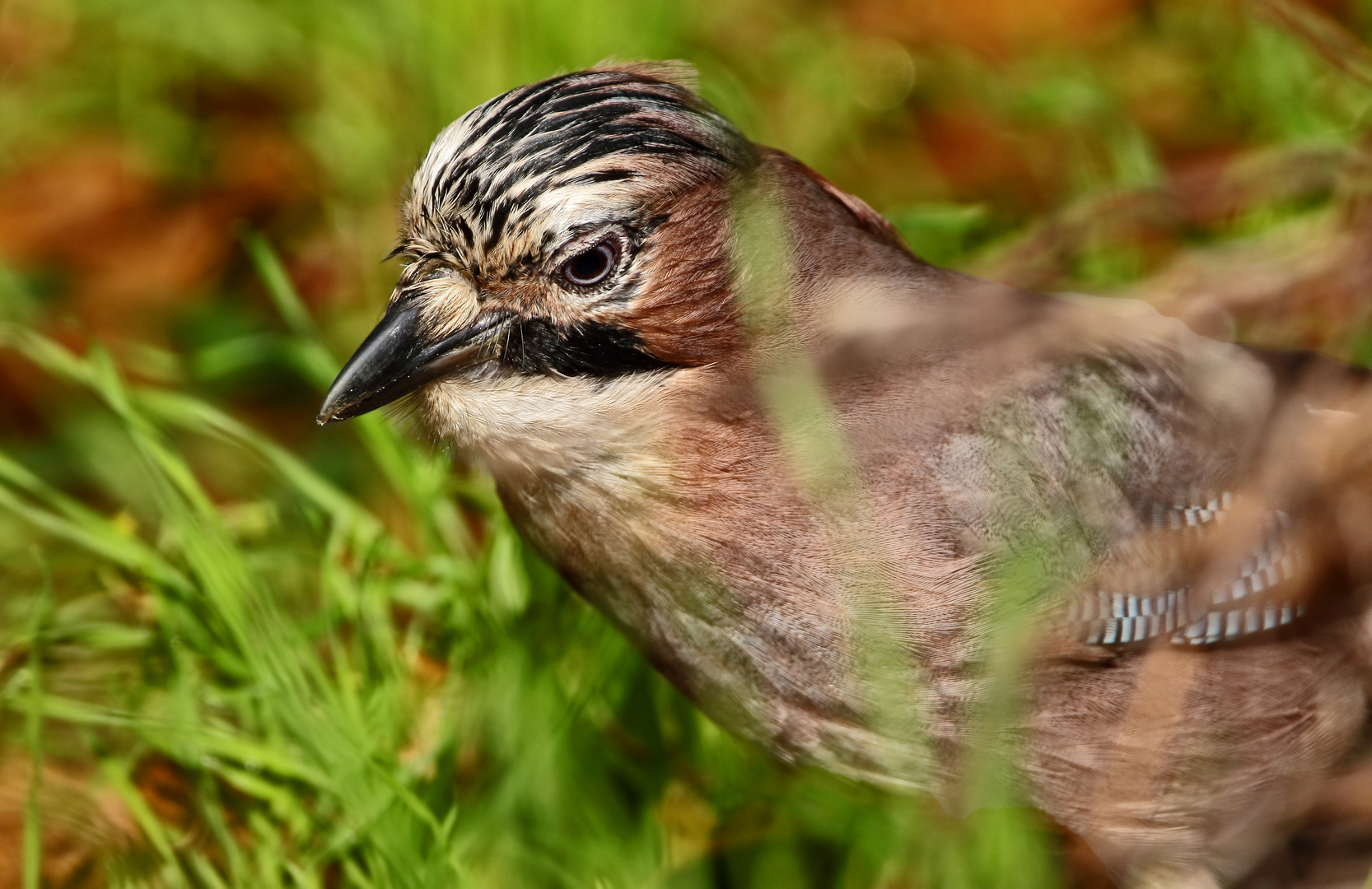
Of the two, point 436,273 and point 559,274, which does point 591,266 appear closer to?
point 559,274

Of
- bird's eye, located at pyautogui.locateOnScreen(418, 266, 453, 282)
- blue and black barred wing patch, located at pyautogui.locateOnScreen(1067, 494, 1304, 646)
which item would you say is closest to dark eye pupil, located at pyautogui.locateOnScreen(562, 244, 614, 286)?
bird's eye, located at pyautogui.locateOnScreen(418, 266, 453, 282)

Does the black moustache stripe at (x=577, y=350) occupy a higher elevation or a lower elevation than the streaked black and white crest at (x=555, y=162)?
lower

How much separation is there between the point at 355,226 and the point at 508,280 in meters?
2.44

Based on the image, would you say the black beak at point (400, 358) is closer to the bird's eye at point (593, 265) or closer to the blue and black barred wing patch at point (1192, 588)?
the bird's eye at point (593, 265)

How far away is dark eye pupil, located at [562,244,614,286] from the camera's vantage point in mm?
2559

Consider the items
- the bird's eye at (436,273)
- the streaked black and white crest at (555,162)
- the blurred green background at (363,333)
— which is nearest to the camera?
the streaked black and white crest at (555,162)

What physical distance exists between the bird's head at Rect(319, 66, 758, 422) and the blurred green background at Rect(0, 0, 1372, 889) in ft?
0.94

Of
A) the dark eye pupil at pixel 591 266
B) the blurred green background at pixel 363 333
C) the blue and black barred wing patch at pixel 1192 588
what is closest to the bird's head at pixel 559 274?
the dark eye pupil at pixel 591 266

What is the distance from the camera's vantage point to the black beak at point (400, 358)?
264cm

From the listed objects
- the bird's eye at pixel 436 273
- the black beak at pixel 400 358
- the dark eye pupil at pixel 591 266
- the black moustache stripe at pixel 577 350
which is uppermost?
the dark eye pupil at pixel 591 266

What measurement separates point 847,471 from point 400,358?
84cm

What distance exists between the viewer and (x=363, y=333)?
4.59 metres

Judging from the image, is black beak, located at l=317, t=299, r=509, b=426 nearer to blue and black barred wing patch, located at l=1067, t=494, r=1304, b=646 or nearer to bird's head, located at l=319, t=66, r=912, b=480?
bird's head, located at l=319, t=66, r=912, b=480

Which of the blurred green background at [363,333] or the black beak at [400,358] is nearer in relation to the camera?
the black beak at [400,358]
